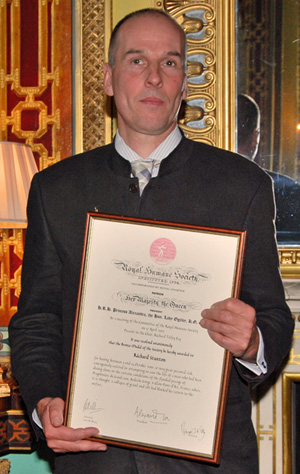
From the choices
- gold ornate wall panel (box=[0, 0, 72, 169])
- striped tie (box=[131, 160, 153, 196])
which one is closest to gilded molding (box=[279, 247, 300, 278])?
gold ornate wall panel (box=[0, 0, 72, 169])

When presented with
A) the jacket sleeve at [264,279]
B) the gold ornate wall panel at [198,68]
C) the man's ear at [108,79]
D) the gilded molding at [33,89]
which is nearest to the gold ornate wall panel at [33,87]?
the gilded molding at [33,89]

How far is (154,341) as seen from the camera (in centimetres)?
138

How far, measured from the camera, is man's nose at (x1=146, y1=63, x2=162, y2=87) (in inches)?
63.7

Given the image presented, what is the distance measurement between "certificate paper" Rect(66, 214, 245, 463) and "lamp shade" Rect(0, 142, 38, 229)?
1.10m

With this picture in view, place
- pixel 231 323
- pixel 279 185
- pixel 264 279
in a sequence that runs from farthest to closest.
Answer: pixel 279 185, pixel 264 279, pixel 231 323

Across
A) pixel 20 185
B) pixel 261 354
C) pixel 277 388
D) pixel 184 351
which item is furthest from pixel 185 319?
pixel 277 388

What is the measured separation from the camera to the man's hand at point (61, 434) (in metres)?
1.38

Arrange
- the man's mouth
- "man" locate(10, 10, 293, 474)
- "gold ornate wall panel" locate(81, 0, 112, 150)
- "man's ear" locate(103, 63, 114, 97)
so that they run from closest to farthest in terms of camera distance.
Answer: "man" locate(10, 10, 293, 474) → the man's mouth → "man's ear" locate(103, 63, 114, 97) → "gold ornate wall panel" locate(81, 0, 112, 150)

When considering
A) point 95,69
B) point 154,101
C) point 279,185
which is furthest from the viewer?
point 95,69
